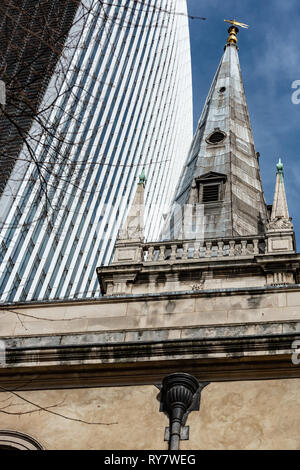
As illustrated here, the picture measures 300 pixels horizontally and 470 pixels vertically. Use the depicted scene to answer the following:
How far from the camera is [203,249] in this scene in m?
26.0

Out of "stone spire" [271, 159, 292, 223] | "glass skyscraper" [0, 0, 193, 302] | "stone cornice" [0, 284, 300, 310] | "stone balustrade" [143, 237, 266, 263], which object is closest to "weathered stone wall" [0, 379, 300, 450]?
"stone cornice" [0, 284, 300, 310]

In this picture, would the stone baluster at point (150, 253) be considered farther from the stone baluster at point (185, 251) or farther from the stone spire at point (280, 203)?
the stone spire at point (280, 203)

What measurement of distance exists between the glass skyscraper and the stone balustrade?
7.00m

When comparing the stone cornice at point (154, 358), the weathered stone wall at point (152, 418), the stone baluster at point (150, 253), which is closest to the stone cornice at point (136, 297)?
the stone cornice at point (154, 358)

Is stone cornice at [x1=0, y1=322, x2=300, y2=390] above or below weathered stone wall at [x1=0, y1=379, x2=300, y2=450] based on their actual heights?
above

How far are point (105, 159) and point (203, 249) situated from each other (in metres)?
36.7

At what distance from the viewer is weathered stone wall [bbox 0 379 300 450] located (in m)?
10.4

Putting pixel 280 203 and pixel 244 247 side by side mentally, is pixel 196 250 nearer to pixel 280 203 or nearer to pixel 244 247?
pixel 244 247

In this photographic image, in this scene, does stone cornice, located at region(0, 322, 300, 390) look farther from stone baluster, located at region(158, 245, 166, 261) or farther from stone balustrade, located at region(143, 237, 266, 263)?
stone baluster, located at region(158, 245, 166, 261)

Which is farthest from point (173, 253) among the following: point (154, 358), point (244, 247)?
point (154, 358)

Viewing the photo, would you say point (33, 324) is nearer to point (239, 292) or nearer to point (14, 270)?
point (239, 292)
